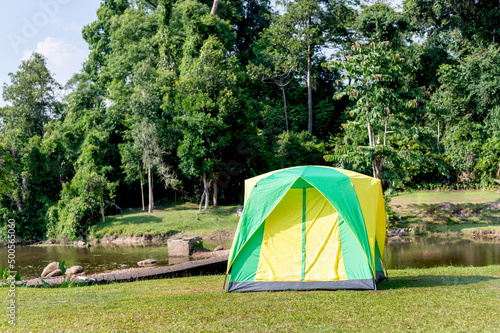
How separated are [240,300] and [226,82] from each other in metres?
22.4

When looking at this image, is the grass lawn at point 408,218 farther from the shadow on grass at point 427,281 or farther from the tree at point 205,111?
the shadow on grass at point 427,281

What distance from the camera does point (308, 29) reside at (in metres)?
35.9

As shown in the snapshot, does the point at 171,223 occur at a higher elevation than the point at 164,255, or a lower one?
higher

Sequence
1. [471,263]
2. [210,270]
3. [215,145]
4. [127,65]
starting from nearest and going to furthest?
[210,270] → [471,263] → [215,145] → [127,65]

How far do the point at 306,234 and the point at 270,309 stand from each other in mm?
2444

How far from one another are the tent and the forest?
1392cm

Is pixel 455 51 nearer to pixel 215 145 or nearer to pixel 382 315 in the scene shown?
pixel 215 145

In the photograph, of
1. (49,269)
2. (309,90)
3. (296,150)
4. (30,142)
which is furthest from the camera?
(309,90)

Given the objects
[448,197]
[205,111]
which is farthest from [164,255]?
[448,197]

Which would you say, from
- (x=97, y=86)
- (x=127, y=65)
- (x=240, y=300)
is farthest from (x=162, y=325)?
(x=97, y=86)

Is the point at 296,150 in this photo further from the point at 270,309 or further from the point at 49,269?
the point at 270,309

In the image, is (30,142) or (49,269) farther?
(30,142)

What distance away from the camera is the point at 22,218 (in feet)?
94.4

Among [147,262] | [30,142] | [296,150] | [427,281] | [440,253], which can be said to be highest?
[30,142]
